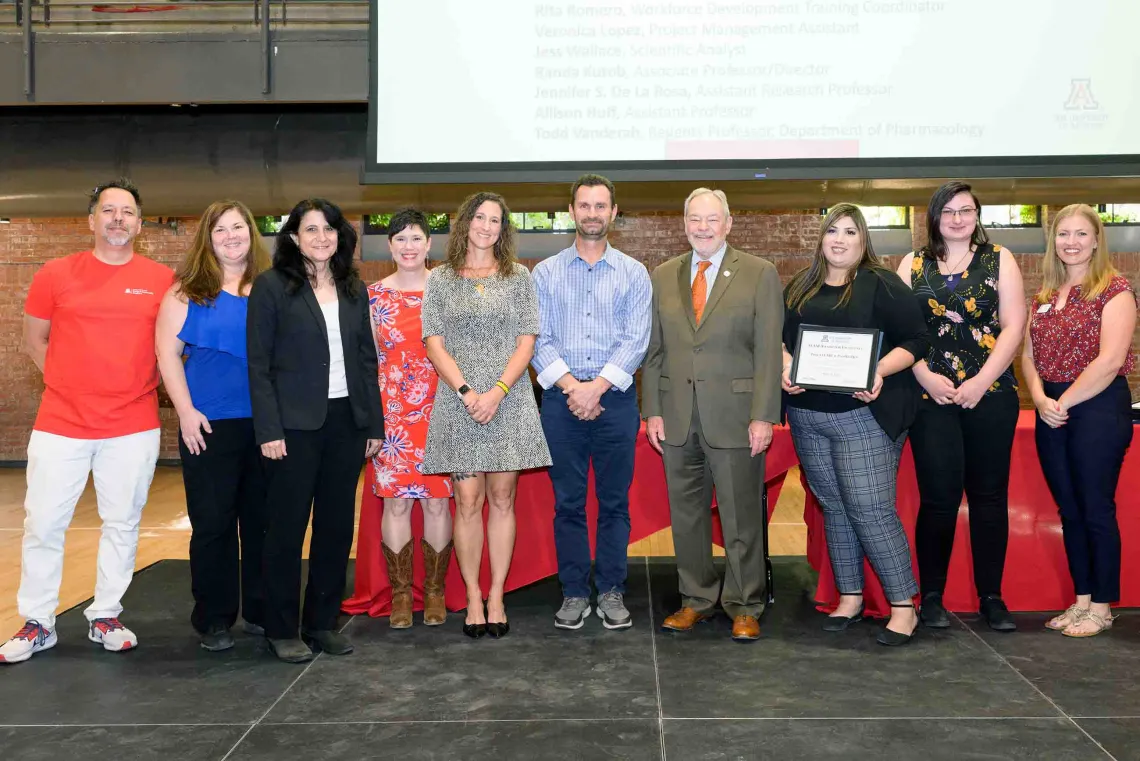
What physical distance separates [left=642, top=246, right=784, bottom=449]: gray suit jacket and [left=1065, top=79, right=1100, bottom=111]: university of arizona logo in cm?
256

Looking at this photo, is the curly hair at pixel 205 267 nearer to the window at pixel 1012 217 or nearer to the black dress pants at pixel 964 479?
the black dress pants at pixel 964 479

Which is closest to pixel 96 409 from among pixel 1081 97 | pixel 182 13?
pixel 182 13

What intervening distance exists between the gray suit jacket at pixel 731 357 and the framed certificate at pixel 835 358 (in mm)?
88

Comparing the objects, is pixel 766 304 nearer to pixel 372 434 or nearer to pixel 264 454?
pixel 372 434

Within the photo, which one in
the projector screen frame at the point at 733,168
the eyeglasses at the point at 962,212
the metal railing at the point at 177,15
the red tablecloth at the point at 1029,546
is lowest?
the red tablecloth at the point at 1029,546

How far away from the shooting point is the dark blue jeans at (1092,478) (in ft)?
10.9

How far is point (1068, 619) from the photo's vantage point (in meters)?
3.42

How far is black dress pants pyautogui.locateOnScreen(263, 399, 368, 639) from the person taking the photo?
3.07m

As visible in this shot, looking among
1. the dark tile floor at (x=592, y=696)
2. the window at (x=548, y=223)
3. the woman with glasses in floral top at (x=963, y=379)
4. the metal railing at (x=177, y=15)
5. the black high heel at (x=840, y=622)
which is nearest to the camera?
the dark tile floor at (x=592, y=696)

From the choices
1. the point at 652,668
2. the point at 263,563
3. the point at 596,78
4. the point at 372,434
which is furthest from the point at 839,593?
the point at 596,78

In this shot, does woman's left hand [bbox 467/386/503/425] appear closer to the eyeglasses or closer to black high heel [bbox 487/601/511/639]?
black high heel [bbox 487/601/511/639]

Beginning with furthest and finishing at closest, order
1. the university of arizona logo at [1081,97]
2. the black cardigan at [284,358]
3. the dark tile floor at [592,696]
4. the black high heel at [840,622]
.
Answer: the university of arizona logo at [1081,97] → the black high heel at [840,622] → the black cardigan at [284,358] → the dark tile floor at [592,696]

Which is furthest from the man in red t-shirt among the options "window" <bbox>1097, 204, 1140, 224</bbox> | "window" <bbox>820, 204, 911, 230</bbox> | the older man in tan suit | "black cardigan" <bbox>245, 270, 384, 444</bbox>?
"window" <bbox>1097, 204, 1140, 224</bbox>

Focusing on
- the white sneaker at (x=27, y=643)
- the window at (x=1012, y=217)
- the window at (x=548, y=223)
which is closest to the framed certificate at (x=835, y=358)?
the white sneaker at (x=27, y=643)
